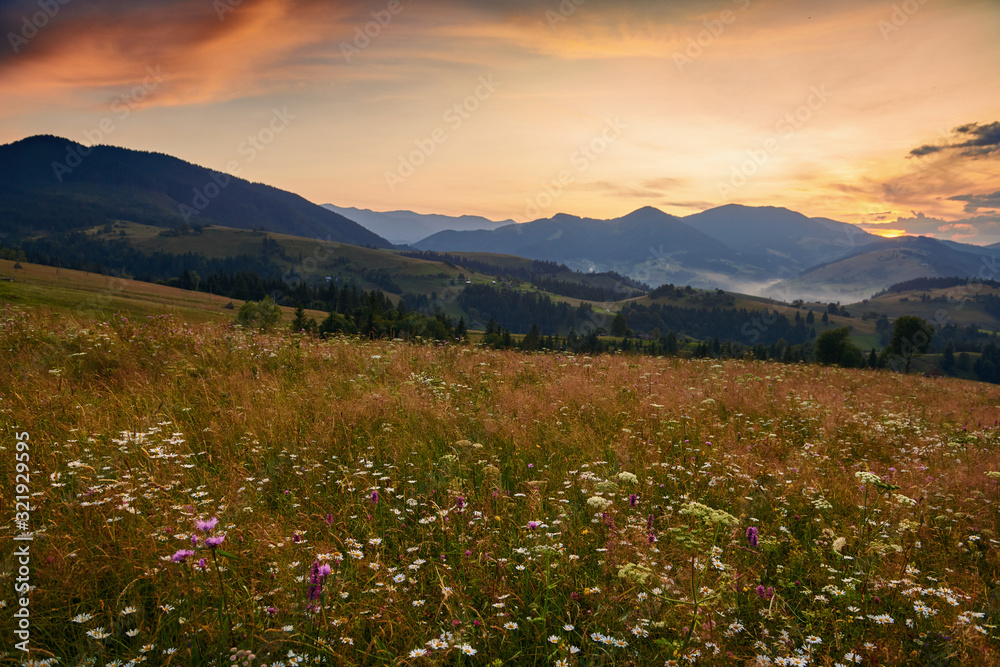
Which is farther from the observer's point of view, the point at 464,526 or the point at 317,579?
the point at 464,526

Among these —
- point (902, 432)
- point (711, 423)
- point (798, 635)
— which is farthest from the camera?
point (902, 432)

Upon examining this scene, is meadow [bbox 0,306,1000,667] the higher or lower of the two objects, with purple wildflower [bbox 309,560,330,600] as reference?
lower

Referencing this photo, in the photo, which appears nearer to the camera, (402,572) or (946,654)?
(946,654)

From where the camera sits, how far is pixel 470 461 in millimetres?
6195

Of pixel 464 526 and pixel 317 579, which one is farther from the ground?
pixel 317 579

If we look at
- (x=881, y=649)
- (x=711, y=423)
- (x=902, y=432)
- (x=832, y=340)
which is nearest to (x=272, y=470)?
(x=881, y=649)

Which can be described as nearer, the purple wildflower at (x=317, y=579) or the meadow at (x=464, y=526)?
the purple wildflower at (x=317, y=579)

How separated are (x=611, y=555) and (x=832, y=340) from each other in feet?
338

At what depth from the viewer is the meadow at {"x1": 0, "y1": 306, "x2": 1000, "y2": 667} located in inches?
131

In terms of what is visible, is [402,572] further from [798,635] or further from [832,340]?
[832,340]

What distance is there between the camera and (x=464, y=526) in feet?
15.2

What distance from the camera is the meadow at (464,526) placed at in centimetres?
332

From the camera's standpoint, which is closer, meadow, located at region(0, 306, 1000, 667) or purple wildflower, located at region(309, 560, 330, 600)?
purple wildflower, located at region(309, 560, 330, 600)

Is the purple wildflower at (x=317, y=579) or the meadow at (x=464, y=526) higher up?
the purple wildflower at (x=317, y=579)
